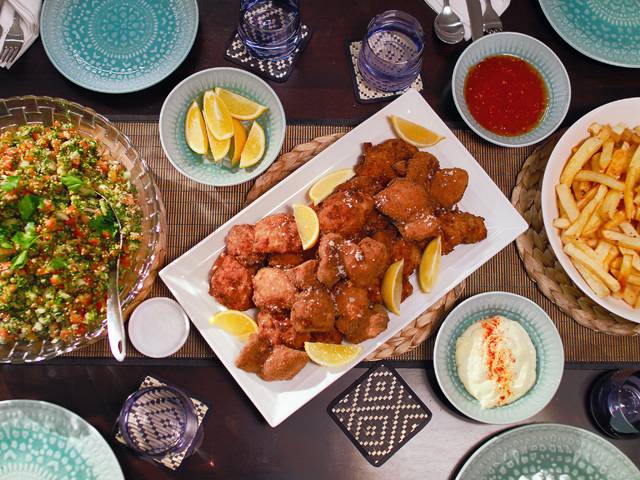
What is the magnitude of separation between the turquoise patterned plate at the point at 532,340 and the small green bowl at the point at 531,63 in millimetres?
867

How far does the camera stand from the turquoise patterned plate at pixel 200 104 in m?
3.10

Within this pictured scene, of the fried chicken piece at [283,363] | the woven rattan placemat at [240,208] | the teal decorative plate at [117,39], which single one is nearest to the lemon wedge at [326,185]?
the woven rattan placemat at [240,208]

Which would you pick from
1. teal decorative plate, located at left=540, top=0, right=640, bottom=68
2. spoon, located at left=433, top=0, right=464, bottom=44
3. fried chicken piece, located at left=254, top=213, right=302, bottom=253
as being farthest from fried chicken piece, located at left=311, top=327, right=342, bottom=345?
teal decorative plate, located at left=540, top=0, right=640, bottom=68

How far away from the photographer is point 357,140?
327 centimetres

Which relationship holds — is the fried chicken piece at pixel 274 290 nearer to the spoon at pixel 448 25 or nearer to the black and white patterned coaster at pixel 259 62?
the black and white patterned coaster at pixel 259 62

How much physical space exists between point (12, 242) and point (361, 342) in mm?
1700

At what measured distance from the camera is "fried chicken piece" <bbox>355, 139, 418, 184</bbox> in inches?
125

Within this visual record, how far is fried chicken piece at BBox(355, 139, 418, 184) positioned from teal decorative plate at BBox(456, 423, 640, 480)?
1510mm

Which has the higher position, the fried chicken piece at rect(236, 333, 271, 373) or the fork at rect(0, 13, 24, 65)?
the fork at rect(0, 13, 24, 65)

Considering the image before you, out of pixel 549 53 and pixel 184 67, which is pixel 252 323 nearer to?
pixel 184 67

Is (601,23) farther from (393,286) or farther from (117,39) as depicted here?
(117,39)

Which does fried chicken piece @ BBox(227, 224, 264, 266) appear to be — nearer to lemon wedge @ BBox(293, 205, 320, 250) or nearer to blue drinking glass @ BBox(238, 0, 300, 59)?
lemon wedge @ BBox(293, 205, 320, 250)

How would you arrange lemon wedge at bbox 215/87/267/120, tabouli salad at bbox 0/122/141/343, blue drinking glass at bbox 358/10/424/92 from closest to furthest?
tabouli salad at bbox 0/122/141/343 → lemon wedge at bbox 215/87/267/120 → blue drinking glass at bbox 358/10/424/92

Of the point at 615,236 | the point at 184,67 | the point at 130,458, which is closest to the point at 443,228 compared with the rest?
the point at 615,236
